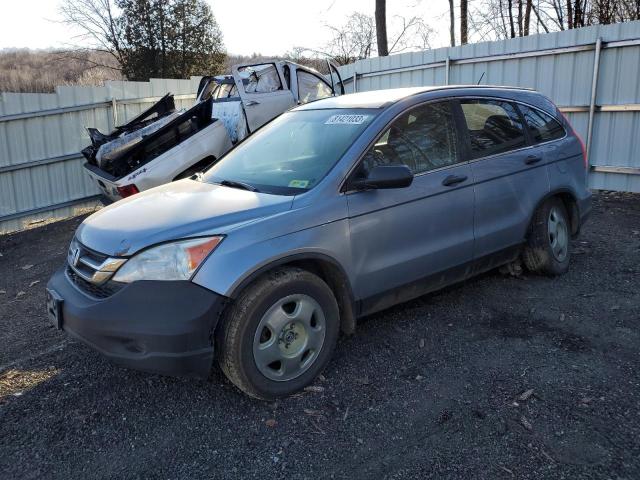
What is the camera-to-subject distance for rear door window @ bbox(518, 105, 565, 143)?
4.88 metres

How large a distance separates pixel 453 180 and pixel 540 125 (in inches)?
58.0

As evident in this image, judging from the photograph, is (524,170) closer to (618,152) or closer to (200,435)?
(200,435)

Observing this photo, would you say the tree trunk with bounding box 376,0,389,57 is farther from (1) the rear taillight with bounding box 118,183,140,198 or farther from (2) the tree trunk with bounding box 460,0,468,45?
(1) the rear taillight with bounding box 118,183,140,198

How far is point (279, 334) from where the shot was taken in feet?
10.5

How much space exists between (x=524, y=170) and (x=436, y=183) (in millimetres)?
1101

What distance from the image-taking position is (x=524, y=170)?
4.63 meters

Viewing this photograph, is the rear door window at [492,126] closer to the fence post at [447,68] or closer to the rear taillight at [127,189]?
the rear taillight at [127,189]

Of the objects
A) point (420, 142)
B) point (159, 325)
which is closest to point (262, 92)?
point (420, 142)

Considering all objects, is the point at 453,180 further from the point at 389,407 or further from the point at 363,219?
the point at 389,407

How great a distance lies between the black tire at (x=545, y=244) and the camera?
4.87 meters

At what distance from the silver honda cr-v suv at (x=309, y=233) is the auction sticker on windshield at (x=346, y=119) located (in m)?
0.01

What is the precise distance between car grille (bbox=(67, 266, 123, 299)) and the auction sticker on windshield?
1907 mm

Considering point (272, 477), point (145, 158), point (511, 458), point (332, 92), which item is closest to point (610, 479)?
point (511, 458)

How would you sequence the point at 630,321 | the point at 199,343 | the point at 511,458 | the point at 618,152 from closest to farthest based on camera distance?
the point at 511,458
the point at 199,343
the point at 630,321
the point at 618,152
